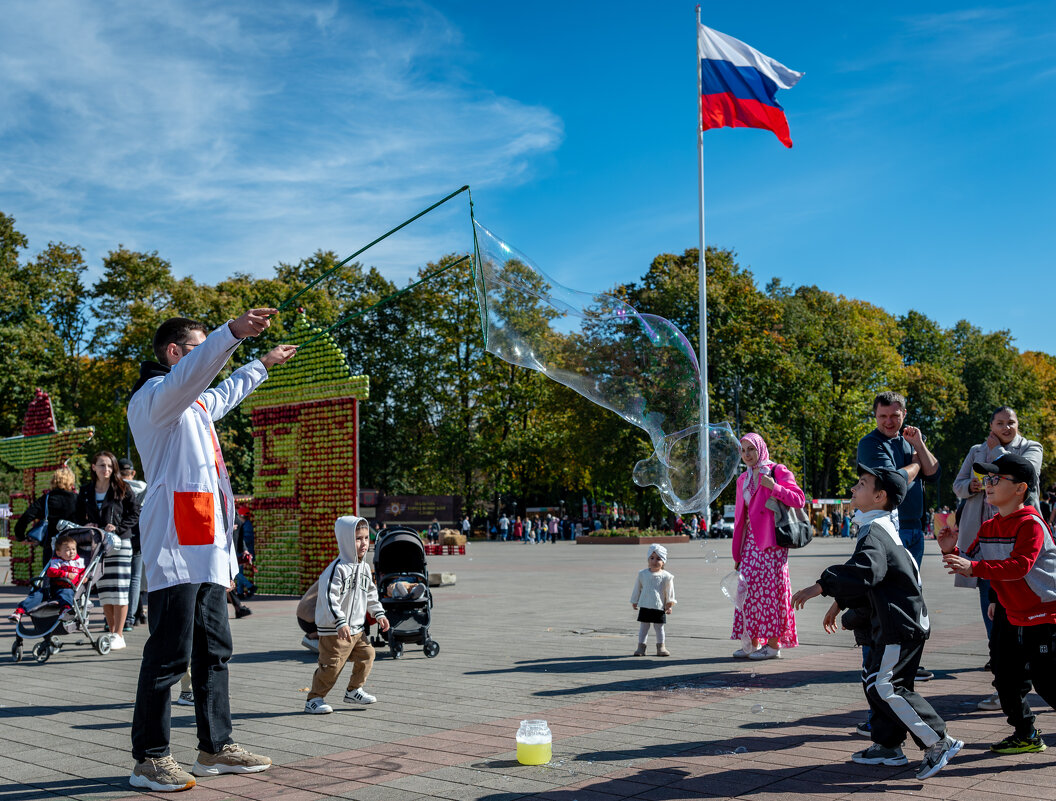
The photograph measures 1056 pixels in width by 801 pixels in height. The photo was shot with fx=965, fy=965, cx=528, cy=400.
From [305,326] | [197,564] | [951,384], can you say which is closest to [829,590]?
[197,564]

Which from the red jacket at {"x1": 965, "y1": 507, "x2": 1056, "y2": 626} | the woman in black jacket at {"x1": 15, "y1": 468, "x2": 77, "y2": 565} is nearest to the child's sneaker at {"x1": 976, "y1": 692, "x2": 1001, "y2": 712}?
the red jacket at {"x1": 965, "y1": 507, "x2": 1056, "y2": 626}

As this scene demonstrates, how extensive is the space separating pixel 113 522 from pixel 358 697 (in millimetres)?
5255

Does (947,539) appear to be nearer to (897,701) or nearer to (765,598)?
(897,701)

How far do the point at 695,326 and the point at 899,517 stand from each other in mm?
32778

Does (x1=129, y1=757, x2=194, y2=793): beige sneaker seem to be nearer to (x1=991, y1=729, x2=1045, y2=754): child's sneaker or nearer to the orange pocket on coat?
the orange pocket on coat

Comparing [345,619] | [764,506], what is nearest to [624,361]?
[764,506]

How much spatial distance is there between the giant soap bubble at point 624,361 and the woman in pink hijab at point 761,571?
0.30m

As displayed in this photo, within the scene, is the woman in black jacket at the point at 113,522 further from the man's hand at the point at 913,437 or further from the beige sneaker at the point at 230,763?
the man's hand at the point at 913,437

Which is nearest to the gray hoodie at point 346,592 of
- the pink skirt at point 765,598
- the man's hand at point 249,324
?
the man's hand at point 249,324

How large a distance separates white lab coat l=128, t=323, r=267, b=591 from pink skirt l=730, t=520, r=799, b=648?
206 inches

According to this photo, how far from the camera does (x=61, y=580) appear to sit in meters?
10.2

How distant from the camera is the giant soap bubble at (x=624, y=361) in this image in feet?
28.7

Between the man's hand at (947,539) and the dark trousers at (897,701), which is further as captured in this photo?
the man's hand at (947,539)

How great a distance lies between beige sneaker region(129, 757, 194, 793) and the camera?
4.64 m
